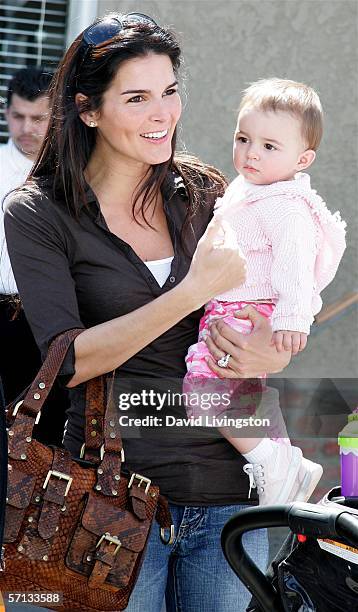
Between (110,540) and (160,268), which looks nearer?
(110,540)

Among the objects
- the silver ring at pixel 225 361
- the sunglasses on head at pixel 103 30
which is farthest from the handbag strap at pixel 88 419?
the sunglasses on head at pixel 103 30

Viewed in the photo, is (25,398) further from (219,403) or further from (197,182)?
(197,182)

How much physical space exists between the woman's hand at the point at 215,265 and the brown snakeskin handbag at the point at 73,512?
28 centimetres

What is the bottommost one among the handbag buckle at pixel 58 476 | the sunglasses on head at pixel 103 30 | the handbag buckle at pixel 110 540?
the handbag buckle at pixel 110 540

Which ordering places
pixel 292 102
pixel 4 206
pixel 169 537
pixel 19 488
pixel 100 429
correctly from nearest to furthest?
1. pixel 19 488
2. pixel 100 429
3. pixel 169 537
4. pixel 4 206
5. pixel 292 102

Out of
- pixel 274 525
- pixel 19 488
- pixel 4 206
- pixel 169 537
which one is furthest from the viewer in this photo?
pixel 4 206

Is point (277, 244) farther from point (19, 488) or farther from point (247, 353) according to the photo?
point (19, 488)

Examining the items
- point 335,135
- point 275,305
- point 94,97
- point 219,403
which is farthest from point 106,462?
point 335,135

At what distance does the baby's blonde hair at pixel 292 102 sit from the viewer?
2.89 metres

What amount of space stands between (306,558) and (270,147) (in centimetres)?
126

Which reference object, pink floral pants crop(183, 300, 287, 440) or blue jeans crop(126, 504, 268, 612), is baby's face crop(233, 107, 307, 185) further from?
blue jeans crop(126, 504, 268, 612)

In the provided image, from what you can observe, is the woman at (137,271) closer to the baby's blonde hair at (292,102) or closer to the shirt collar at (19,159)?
the baby's blonde hair at (292,102)

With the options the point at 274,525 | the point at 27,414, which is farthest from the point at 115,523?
the point at 274,525

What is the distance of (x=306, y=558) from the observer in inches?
75.4
